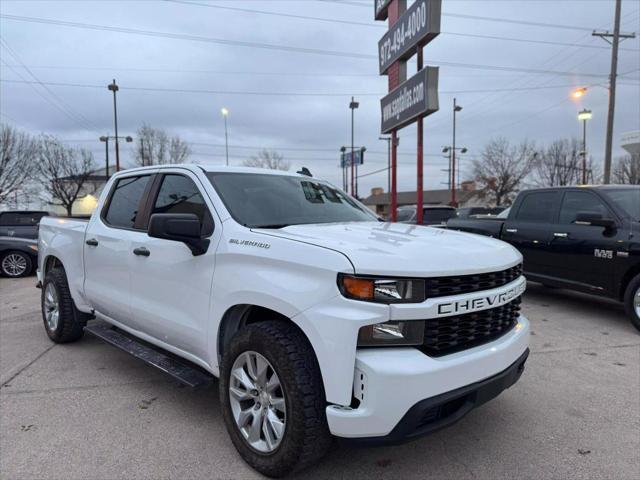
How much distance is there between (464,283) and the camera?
239cm

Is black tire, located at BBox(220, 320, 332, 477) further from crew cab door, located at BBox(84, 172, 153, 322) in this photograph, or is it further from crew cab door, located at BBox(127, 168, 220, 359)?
crew cab door, located at BBox(84, 172, 153, 322)

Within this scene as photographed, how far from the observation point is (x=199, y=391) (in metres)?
3.80

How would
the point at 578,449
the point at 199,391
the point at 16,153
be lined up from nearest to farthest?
the point at 578,449, the point at 199,391, the point at 16,153

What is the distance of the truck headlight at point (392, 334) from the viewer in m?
2.17

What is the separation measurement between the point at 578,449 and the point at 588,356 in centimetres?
210

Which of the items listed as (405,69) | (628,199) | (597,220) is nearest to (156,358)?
(597,220)

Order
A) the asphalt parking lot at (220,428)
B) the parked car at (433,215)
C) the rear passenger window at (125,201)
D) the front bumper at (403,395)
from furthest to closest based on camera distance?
the parked car at (433,215) → the rear passenger window at (125,201) → the asphalt parking lot at (220,428) → the front bumper at (403,395)

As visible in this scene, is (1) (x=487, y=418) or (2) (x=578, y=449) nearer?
(2) (x=578, y=449)

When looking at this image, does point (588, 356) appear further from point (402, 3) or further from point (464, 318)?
point (402, 3)

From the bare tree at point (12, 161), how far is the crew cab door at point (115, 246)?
77.2ft

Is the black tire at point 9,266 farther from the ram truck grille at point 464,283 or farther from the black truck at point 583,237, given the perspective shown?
the ram truck grille at point 464,283

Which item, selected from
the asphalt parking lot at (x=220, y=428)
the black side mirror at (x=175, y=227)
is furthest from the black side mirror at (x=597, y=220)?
the black side mirror at (x=175, y=227)

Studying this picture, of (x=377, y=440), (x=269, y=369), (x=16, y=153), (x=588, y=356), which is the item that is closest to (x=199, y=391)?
(x=269, y=369)

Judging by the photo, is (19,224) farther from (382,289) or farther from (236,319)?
(382,289)
